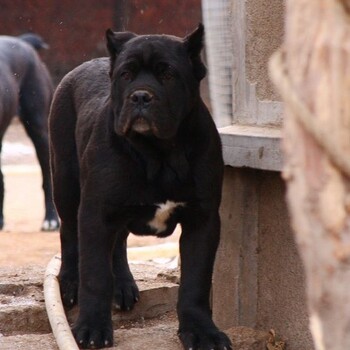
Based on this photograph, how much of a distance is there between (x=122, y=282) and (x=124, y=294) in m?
0.06

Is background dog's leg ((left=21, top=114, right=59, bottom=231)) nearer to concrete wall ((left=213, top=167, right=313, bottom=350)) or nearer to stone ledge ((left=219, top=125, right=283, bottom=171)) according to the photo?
concrete wall ((left=213, top=167, right=313, bottom=350))

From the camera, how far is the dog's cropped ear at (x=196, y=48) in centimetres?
418

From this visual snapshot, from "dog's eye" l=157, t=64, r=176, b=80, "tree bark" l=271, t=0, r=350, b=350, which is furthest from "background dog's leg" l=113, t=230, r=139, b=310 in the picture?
"tree bark" l=271, t=0, r=350, b=350

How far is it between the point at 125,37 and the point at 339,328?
272cm

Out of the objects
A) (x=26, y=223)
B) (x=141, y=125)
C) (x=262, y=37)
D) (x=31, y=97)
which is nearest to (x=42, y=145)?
(x=31, y=97)

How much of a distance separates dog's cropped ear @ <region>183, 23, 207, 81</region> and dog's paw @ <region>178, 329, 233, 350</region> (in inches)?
40.4

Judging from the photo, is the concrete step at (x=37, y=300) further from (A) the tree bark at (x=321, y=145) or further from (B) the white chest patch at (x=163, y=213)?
(A) the tree bark at (x=321, y=145)

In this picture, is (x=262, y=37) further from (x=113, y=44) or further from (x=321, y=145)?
(x=321, y=145)

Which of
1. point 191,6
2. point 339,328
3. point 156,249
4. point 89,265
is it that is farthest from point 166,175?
point 191,6

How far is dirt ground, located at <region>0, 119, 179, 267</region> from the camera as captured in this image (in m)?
7.81

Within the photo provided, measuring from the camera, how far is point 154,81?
402cm

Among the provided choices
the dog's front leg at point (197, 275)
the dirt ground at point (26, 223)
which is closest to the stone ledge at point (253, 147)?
the dog's front leg at point (197, 275)

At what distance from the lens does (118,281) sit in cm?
489

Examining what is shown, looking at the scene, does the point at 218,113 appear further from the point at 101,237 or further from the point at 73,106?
the point at 101,237
